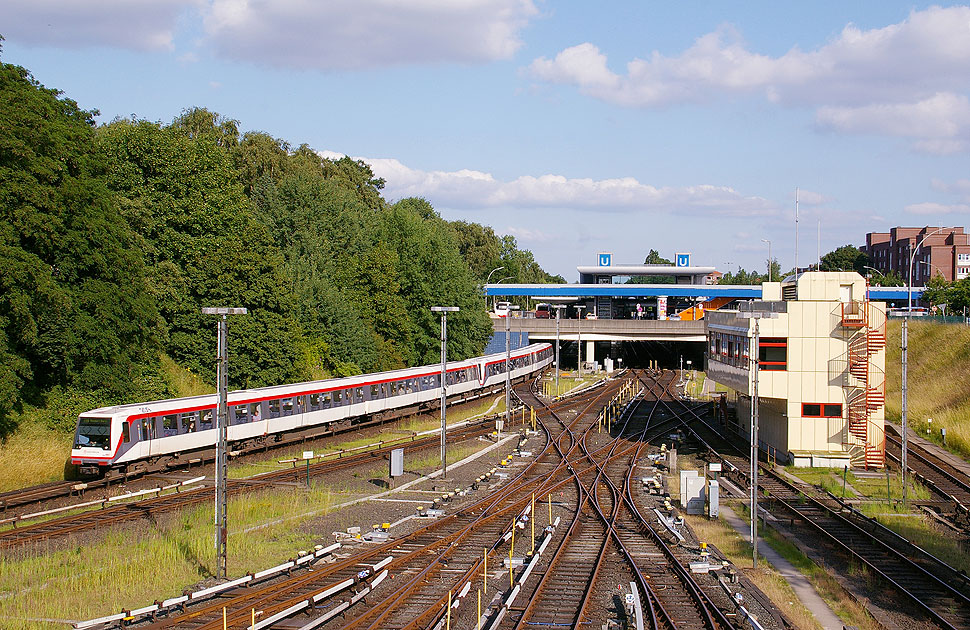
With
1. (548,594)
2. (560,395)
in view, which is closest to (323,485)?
(548,594)

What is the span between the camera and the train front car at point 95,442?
26.5 m

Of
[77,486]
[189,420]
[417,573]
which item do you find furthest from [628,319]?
[417,573]

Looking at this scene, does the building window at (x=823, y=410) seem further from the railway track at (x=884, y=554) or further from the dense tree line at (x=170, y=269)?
the dense tree line at (x=170, y=269)

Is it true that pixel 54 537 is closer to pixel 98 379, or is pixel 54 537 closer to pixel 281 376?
pixel 98 379

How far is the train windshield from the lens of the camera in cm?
2661

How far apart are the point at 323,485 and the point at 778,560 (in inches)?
580

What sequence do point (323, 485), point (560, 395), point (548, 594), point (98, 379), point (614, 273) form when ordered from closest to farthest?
point (548, 594) < point (323, 485) < point (98, 379) < point (560, 395) < point (614, 273)

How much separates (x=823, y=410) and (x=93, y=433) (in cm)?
2706

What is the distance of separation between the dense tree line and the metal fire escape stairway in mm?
27012

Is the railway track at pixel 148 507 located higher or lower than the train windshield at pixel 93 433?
lower

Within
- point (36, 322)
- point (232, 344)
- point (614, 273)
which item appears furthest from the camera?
point (614, 273)

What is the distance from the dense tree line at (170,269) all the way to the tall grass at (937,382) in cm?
3227

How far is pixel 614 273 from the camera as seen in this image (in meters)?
112

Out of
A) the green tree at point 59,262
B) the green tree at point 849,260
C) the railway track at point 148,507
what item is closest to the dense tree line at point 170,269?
the green tree at point 59,262
